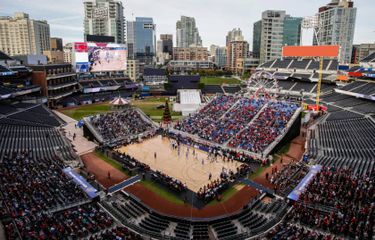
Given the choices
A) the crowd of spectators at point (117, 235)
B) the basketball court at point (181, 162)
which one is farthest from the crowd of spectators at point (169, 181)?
the crowd of spectators at point (117, 235)

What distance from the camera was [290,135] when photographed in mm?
40812

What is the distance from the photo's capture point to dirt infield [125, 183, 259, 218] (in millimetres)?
22672

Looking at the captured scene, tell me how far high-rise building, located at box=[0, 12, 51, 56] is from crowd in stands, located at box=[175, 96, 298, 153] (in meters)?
157

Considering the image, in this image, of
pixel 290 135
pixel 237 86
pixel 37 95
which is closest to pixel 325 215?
pixel 290 135

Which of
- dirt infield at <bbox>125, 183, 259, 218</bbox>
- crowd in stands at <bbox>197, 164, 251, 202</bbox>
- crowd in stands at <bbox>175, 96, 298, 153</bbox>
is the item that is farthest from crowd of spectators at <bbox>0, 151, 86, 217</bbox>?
crowd in stands at <bbox>175, 96, 298, 153</bbox>

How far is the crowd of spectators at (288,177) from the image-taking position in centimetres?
2538

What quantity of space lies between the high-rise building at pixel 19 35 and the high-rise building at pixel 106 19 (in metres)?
33.3

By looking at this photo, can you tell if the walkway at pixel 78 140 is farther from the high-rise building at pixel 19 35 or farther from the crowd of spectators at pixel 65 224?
the high-rise building at pixel 19 35

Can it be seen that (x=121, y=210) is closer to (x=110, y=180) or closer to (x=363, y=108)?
(x=110, y=180)

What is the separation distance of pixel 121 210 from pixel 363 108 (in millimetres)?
42416

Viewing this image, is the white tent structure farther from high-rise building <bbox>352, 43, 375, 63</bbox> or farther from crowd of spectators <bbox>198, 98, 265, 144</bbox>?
high-rise building <bbox>352, 43, 375, 63</bbox>

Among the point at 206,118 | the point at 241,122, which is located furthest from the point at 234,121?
the point at 206,118

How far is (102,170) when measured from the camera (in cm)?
3103

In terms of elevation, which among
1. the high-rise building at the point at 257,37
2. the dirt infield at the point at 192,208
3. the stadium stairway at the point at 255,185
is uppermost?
the high-rise building at the point at 257,37
